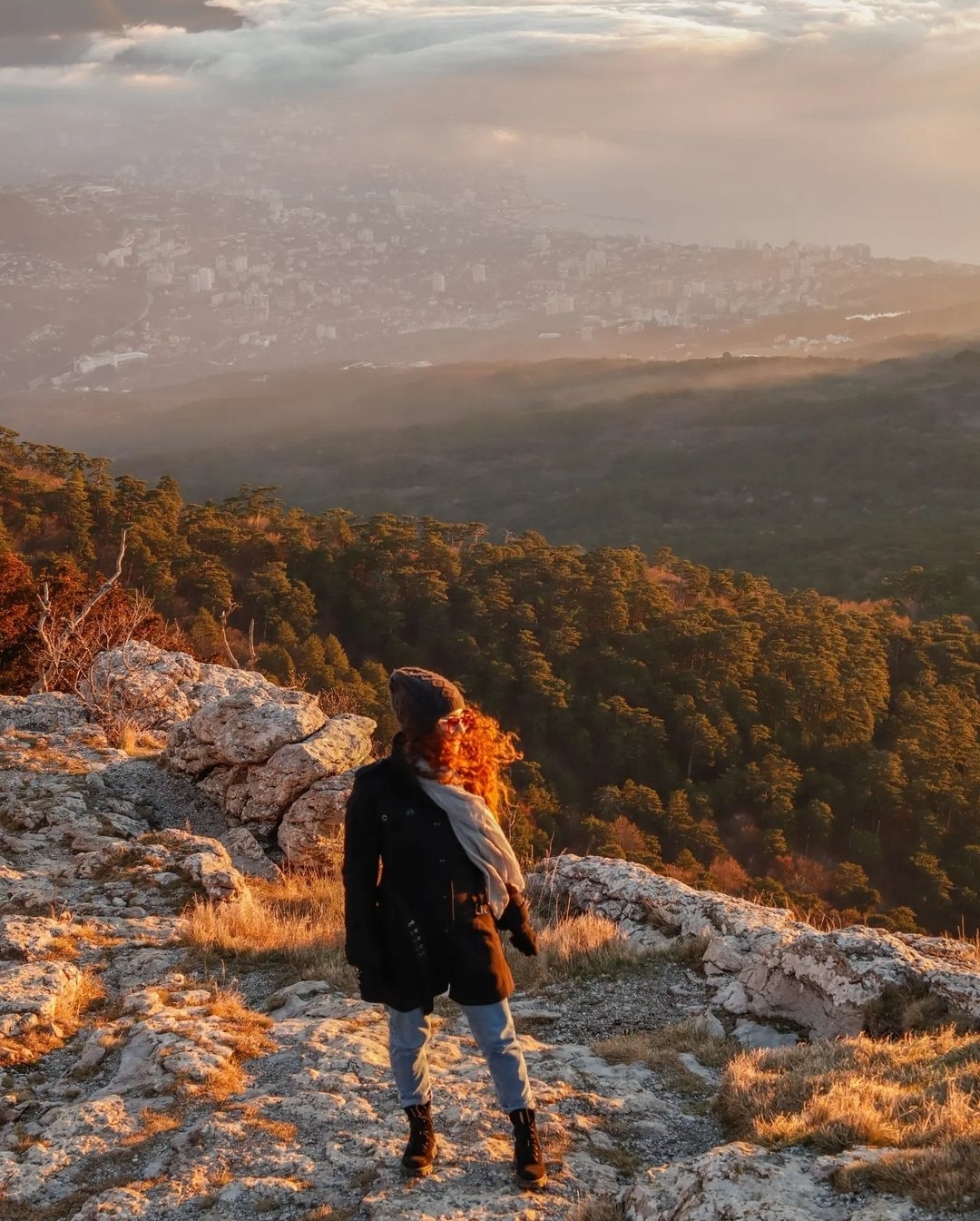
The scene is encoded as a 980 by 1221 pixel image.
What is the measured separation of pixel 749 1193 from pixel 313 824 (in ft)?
19.6

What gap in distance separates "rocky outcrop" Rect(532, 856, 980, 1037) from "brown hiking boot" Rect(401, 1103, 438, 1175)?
263 cm

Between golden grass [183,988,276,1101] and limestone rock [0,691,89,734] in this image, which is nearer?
golden grass [183,988,276,1101]

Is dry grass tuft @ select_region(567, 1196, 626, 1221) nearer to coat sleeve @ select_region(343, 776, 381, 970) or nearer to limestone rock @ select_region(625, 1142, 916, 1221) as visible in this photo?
limestone rock @ select_region(625, 1142, 916, 1221)

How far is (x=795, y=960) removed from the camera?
573 cm

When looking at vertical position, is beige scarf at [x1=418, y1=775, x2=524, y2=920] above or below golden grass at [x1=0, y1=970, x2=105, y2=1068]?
above

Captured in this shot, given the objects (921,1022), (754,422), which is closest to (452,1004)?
(921,1022)

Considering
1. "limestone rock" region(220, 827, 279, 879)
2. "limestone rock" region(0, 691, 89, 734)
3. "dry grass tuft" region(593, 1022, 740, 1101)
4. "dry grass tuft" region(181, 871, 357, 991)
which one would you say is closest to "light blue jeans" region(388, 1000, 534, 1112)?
"dry grass tuft" region(593, 1022, 740, 1101)

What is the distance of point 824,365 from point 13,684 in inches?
7127

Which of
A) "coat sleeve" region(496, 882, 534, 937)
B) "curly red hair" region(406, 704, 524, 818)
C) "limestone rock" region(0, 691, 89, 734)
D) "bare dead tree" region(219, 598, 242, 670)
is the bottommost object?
"bare dead tree" region(219, 598, 242, 670)

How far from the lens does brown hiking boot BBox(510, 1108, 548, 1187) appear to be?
365 cm

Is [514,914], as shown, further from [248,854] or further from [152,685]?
[152,685]

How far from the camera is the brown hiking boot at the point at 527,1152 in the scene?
3.65m

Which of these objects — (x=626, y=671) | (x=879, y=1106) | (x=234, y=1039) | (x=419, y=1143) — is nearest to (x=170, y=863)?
(x=234, y=1039)

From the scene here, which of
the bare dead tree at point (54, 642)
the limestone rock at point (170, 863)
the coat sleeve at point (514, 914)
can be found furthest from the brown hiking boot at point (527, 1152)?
the bare dead tree at point (54, 642)
